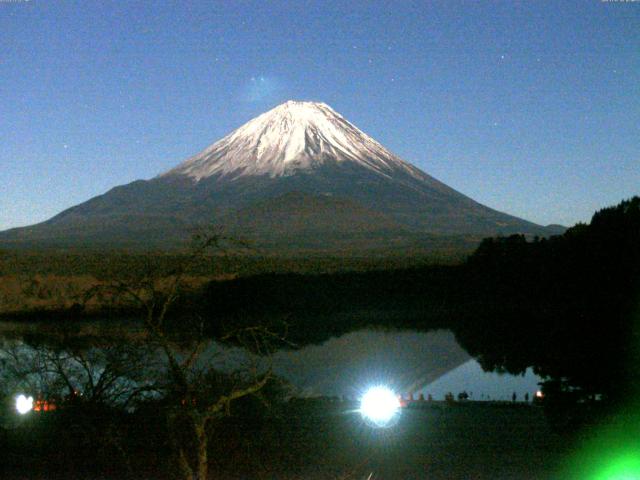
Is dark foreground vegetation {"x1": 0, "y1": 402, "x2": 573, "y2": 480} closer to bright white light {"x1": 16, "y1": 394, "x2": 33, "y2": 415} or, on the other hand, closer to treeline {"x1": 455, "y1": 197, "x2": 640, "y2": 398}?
bright white light {"x1": 16, "y1": 394, "x2": 33, "y2": 415}

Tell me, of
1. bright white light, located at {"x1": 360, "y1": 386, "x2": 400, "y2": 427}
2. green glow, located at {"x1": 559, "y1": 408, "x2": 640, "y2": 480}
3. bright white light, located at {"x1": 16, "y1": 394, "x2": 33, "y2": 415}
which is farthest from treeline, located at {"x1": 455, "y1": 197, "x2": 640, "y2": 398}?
bright white light, located at {"x1": 16, "y1": 394, "x2": 33, "y2": 415}

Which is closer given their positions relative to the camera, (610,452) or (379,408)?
(610,452)

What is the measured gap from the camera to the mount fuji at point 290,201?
8900cm

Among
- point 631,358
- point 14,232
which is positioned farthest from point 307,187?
point 631,358

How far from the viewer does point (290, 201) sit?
99125 mm

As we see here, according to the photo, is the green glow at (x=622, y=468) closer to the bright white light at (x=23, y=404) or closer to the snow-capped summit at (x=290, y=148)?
the bright white light at (x=23, y=404)

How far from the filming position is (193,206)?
99.1 meters

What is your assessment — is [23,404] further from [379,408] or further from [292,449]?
[379,408]

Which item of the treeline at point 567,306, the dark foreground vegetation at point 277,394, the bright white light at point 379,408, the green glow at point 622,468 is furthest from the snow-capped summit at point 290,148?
the green glow at point 622,468

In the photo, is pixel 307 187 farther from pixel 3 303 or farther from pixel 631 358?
pixel 631 358

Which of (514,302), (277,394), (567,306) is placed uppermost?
(567,306)

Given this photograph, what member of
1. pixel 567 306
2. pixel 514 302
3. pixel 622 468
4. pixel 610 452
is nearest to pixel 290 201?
pixel 514 302

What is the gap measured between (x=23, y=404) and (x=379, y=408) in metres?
6.04

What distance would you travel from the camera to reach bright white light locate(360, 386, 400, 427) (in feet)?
43.1
